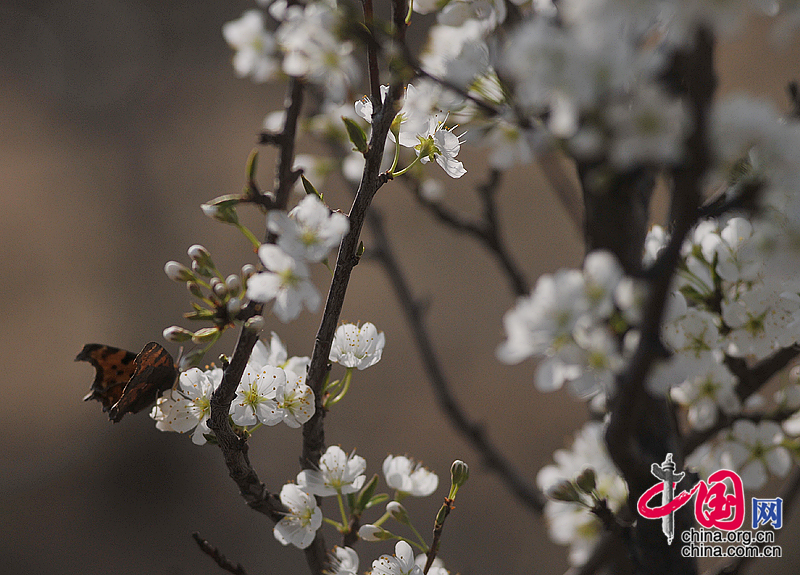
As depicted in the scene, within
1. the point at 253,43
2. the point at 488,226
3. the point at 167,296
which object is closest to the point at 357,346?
the point at 488,226

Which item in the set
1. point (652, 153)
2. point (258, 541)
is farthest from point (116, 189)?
point (652, 153)

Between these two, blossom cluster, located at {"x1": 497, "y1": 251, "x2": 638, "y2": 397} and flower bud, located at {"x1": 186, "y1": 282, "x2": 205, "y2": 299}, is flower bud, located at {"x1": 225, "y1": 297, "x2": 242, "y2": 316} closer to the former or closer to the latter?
flower bud, located at {"x1": 186, "y1": 282, "x2": 205, "y2": 299}

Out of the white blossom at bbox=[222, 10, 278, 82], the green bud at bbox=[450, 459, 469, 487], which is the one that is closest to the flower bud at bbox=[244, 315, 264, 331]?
the green bud at bbox=[450, 459, 469, 487]

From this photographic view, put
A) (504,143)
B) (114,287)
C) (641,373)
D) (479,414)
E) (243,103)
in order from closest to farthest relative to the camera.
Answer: (641,373) < (504,143) < (479,414) < (114,287) < (243,103)

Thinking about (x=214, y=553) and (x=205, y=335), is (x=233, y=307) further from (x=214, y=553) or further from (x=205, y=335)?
(x=214, y=553)

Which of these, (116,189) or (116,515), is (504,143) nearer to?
(116,515)

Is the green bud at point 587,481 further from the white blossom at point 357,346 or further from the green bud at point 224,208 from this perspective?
the green bud at point 224,208
